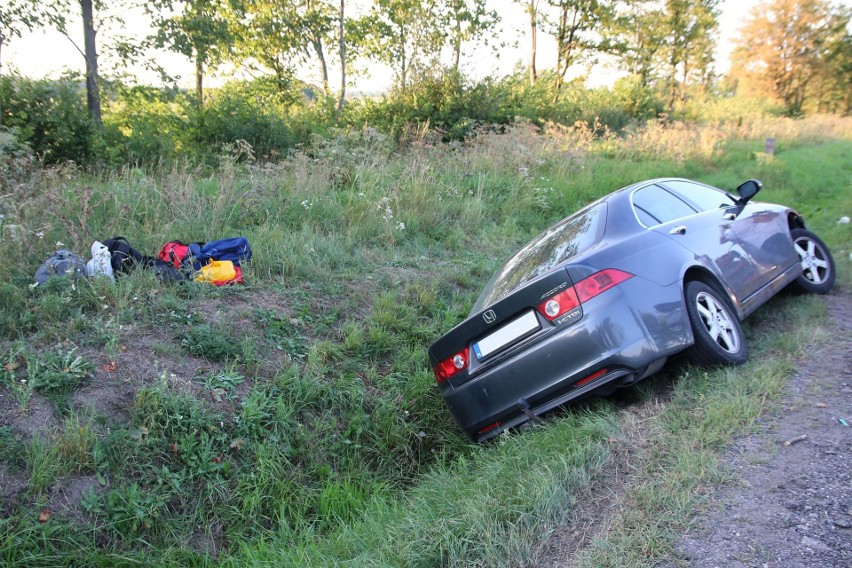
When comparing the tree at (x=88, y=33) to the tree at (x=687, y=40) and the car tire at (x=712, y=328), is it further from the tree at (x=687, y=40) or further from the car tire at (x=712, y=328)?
the tree at (x=687, y=40)

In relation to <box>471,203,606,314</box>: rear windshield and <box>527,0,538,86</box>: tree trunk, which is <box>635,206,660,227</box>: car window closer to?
<box>471,203,606,314</box>: rear windshield

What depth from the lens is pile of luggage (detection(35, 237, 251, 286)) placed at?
5.25 metres

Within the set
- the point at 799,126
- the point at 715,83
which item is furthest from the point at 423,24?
the point at 715,83

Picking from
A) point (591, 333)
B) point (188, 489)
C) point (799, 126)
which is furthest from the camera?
point (799, 126)

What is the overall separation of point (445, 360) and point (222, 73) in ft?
77.3

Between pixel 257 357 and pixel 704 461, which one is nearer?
pixel 704 461

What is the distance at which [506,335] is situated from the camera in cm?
388

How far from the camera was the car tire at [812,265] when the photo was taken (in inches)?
232

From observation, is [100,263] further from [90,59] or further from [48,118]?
[90,59]

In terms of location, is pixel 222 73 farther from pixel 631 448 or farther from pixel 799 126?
pixel 631 448

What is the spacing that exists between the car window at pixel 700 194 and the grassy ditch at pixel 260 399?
3.68 ft

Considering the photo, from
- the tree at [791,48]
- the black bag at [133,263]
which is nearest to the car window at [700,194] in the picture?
the black bag at [133,263]

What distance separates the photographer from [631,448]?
10.7 feet

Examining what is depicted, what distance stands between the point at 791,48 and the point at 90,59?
39207 mm
